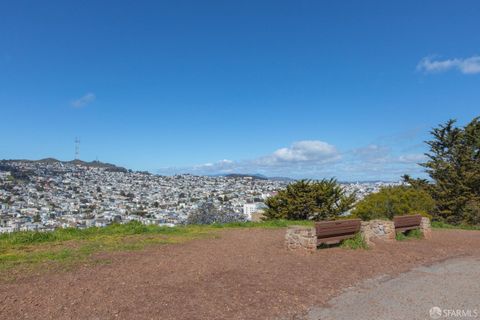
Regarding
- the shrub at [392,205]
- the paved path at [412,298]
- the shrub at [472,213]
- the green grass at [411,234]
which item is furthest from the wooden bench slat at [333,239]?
the shrub at [472,213]

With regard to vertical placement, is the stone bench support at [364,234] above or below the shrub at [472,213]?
above

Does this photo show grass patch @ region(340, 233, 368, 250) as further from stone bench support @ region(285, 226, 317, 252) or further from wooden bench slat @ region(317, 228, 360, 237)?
stone bench support @ region(285, 226, 317, 252)

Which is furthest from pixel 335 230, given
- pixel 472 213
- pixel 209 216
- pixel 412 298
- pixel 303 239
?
pixel 472 213

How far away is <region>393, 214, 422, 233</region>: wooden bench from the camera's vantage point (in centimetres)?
1114

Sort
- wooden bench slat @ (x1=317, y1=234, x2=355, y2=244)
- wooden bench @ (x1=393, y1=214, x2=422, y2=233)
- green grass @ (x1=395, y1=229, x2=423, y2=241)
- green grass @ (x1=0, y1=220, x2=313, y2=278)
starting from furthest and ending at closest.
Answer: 1. green grass @ (x1=395, y1=229, x2=423, y2=241)
2. wooden bench @ (x1=393, y1=214, x2=422, y2=233)
3. wooden bench slat @ (x1=317, y1=234, x2=355, y2=244)
4. green grass @ (x1=0, y1=220, x2=313, y2=278)

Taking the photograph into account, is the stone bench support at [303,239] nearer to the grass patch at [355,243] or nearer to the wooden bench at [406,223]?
the grass patch at [355,243]

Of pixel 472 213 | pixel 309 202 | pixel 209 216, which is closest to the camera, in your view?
pixel 309 202

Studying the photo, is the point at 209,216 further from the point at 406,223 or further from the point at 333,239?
the point at 333,239

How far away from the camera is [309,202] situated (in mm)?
19656

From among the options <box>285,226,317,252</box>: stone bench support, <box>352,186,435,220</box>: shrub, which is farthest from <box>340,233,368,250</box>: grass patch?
<box>352,186,435,220</box>: shrub

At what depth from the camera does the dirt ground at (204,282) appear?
4512mm

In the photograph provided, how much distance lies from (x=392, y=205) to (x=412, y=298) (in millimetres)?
14755

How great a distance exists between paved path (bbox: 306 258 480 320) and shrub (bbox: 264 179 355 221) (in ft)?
40.6

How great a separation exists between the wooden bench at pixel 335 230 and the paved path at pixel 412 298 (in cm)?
215
